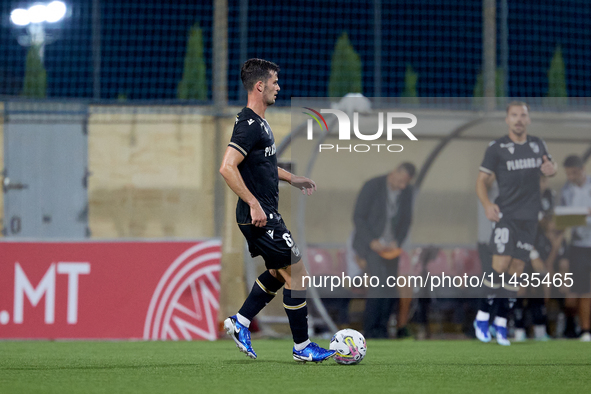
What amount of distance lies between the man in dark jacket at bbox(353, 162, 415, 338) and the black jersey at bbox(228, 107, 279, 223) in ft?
12.4

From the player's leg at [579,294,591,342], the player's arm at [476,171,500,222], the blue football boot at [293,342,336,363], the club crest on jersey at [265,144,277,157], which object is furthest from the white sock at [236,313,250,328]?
the player's leg at [579,294,591,342]

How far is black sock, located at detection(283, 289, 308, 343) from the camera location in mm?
5145

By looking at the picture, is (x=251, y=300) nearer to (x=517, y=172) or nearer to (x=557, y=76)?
(x=517, y=172)

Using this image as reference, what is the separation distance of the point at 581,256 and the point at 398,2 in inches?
171

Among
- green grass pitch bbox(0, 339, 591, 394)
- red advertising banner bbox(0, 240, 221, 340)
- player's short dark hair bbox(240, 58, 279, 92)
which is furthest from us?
A: red advertising banner bbox(0, 240, 221, 340)

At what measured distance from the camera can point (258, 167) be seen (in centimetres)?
517

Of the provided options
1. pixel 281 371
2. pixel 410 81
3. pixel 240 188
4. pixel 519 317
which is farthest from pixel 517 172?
pixel 410 81

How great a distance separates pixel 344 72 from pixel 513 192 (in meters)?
6.86

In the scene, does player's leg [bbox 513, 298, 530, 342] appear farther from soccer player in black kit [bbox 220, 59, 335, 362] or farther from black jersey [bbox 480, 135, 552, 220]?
→ soccer player in black kit [bbox 220, 59, 335, 362]

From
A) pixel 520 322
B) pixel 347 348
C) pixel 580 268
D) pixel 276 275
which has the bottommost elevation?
pixel 520 322

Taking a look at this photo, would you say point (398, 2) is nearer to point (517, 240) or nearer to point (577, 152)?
point (577, 152)

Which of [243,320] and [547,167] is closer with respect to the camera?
[243,320]

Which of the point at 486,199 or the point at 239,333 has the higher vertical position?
the point at 486,199

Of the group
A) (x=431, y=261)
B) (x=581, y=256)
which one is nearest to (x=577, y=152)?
(x=581, y=256)
